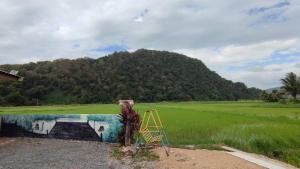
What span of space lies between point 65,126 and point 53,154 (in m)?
4.51

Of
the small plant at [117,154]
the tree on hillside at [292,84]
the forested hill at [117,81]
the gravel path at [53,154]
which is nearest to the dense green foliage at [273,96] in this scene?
the tree on hillside at [292,84]

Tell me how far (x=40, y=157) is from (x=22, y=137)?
6.34 m

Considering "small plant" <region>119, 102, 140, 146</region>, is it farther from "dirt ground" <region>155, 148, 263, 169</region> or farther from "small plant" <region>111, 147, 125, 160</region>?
"dirt ground" <region>155, 148, 263, 169</region>

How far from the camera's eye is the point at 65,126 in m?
17.0

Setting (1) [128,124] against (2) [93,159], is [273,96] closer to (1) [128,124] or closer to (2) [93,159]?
(1) [128,124]

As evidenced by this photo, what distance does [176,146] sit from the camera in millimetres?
13531

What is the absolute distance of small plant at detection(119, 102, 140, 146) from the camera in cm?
1453

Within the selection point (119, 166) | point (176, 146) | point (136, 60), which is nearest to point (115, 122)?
point (176, 146)

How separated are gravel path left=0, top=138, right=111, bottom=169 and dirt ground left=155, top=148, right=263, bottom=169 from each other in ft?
5.48

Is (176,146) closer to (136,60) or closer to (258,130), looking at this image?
(258,130)

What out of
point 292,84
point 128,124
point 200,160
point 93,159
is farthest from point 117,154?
point 292,84

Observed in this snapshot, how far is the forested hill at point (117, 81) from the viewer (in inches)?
2386

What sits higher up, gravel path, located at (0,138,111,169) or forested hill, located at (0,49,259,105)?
forested hill, located at (0,49,259,105)

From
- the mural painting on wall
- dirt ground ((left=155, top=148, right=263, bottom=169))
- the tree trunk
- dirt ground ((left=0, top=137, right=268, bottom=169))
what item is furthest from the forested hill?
dirt ground ((left=155, top=148, right=263, bottom=169))
